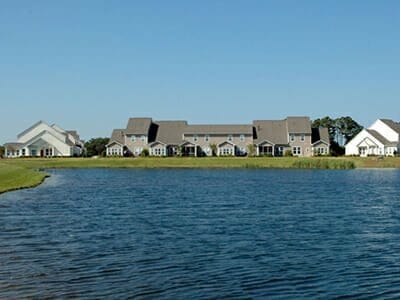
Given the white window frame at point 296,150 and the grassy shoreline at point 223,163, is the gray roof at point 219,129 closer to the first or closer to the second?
the white window frame at point 296,150

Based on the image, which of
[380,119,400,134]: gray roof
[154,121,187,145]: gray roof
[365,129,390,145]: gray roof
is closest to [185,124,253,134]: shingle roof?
[154,121,187,145]: gray roof

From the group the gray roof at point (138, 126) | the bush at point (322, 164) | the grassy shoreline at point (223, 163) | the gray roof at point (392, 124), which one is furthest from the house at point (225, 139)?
the bush at point (322, 164)

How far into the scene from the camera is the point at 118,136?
114312 mm

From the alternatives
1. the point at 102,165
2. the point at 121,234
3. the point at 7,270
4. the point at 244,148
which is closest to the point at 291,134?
the point at 244,148

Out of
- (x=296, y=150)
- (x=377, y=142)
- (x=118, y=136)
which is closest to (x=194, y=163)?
(x=296, y=150)

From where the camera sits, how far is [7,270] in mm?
15641

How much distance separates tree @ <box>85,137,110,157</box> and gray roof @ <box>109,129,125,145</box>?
15.3 metres

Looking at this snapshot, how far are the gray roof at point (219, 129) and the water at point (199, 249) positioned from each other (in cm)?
7664

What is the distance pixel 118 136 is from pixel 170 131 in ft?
31.1

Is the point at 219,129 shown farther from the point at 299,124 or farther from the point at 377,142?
the point at 377,142

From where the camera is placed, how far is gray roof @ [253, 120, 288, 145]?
110375mm

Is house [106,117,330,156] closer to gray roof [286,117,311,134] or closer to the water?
gray roof [286,117,311,134]

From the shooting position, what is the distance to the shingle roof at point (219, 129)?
111m

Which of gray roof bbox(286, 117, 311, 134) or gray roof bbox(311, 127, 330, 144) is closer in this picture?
gray roof bbox(286, 117, 311, 134)
